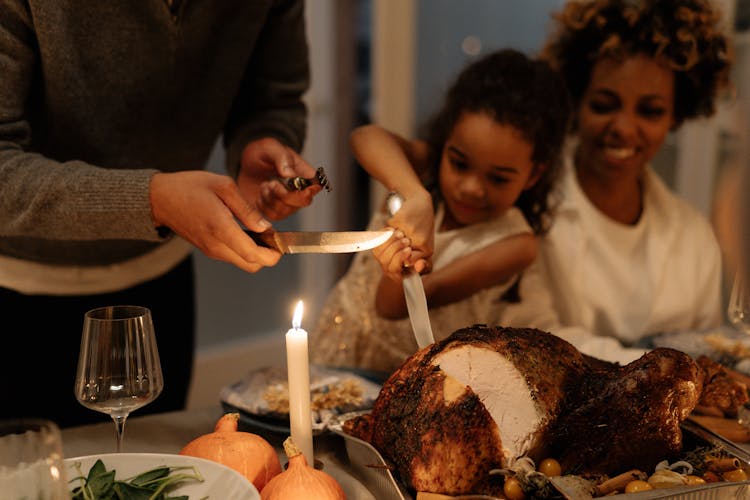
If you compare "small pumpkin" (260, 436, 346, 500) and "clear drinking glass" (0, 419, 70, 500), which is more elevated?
"clear drinking glass" (0, 419, 70, 500)

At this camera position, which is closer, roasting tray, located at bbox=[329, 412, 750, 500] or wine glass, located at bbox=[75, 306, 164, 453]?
roasting tray, located at bbox=[329, 412, 750, 500]

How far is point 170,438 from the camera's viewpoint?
3.56 feet

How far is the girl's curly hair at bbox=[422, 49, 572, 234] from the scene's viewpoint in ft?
4.55

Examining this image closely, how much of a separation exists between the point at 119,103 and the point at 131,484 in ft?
2.28

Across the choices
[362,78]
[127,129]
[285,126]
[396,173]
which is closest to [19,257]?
[127,129]

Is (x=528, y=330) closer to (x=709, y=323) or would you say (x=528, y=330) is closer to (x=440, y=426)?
(x=440, y=426)

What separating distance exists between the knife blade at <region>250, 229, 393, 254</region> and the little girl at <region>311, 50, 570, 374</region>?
341 mm

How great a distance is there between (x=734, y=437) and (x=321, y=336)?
78 centimetres

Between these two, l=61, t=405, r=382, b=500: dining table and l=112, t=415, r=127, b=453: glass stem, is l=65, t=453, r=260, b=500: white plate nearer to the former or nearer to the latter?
l=112, t=415, r=127, b=453: glass stem

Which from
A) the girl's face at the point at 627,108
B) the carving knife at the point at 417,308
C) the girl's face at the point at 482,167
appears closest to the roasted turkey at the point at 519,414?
the carving knife at the point at 417,308

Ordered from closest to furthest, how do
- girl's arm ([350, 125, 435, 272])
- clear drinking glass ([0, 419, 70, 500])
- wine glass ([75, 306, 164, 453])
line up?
clear drinking glass ([0, 419, 70, 500]) < wine glass ([75, 306, 164, 453]) < girl's arm ([350, 125, 435, 272])

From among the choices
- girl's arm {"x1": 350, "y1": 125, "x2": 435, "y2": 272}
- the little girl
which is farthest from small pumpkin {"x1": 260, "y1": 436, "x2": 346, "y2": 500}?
the little girl

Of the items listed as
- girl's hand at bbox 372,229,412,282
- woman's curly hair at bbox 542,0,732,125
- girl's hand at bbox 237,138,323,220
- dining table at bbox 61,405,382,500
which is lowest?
dining table at bbox 61,405,382,500

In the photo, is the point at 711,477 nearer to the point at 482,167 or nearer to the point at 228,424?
the point at 228,424
